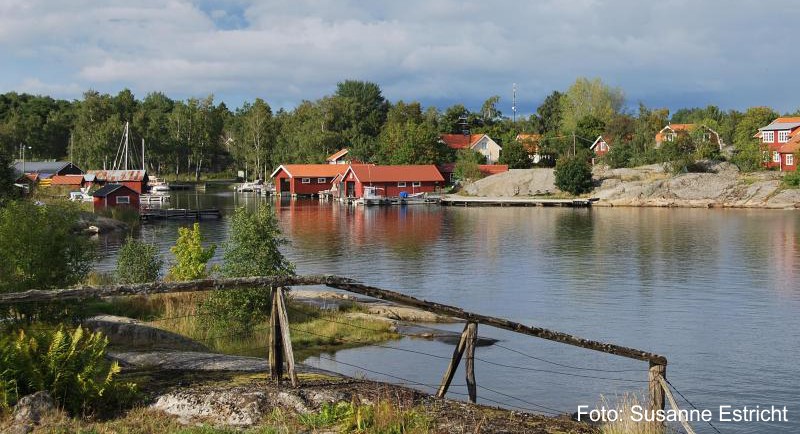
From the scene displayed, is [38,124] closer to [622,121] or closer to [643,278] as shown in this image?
[622,121]

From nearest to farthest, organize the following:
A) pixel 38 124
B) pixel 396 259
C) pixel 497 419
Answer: pixel 497 419
pixel 396 259
pixel 38 124

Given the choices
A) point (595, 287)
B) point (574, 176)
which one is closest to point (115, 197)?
point (595, 287)

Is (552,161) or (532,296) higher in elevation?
(552,161)

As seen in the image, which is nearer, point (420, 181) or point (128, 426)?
point (128, 426)

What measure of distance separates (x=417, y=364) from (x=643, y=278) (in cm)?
2126

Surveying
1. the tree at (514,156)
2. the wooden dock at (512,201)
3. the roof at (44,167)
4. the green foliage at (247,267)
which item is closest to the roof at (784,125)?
the wooden dock at (512,201)

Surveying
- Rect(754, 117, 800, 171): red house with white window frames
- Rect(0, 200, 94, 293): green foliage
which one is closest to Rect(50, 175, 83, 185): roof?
Rect(0, 200, 94, 293): green foliage

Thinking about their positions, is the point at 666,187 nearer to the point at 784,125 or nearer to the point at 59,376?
the point at 784,125

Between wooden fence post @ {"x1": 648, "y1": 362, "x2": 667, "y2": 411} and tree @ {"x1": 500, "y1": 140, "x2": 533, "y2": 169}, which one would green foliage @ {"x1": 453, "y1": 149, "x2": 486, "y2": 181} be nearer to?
tree @ {"x1": 500, "y1": 140, "x2": 533, "y2": 169}

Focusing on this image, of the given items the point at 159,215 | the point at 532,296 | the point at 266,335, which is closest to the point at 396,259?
the point at 532,296

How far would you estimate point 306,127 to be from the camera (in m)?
144

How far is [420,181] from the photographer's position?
360 ft

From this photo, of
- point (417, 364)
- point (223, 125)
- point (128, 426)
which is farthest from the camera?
point (223, 125)

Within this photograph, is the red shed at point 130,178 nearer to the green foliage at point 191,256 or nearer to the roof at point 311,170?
the roof at point 311,170
